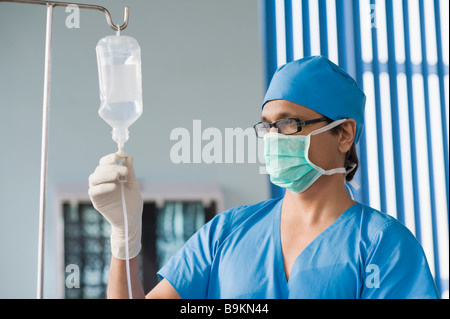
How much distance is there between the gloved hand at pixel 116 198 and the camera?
104 centimetres

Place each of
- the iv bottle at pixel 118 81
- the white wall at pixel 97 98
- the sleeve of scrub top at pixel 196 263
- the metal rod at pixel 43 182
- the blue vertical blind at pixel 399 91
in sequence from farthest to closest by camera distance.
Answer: the blue vertical blind at pixel 399 91
the white wall at pixel 97 98
the sleeve of scrub top at pixel 196 263
the iv bottle at pixel 118 81
the metal rod at pixel 43 182

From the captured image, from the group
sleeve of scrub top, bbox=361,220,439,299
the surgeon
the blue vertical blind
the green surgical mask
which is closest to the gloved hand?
the surgeon

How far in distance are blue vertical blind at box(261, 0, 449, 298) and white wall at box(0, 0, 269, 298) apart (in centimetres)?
36

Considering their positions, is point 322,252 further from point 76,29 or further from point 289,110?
point 76,29

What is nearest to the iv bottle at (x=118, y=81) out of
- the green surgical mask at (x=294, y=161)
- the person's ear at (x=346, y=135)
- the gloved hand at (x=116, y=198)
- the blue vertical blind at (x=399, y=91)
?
the gloved hand at (x=116, y=198)

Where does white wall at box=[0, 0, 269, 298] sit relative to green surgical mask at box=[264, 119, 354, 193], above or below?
above

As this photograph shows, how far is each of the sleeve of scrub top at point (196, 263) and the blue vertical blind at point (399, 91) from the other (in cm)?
164

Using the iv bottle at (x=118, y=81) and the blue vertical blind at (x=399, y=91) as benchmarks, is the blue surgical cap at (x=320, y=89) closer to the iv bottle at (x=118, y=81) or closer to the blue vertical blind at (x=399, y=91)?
the iv bottle at (x=118, y=81)

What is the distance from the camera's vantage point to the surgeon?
1.17 m

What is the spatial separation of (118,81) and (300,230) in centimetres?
58

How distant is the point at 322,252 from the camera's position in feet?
4.11

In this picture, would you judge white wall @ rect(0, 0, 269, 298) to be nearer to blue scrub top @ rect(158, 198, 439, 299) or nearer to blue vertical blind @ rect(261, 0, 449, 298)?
blue vertical blind @ rect(261, 0, 449, 298)

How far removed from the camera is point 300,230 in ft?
4.38

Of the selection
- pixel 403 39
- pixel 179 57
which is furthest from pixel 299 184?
pixel 403 39
